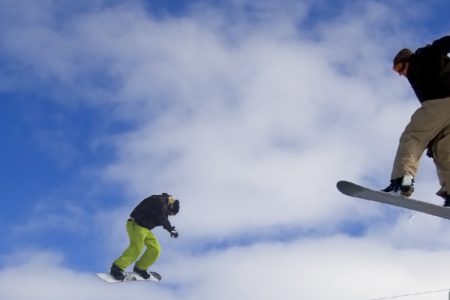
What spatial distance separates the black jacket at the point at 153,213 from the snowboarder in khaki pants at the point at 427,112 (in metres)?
6.65

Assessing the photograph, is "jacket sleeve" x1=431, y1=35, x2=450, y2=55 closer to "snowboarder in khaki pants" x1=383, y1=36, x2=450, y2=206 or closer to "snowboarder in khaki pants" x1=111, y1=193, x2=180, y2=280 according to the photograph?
"snowboarder in khaki pants" x1=383, y1=36, x2=450, y2=206

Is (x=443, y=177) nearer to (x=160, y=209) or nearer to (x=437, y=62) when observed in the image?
(x=437, y=62)

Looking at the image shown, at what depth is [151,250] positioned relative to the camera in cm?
1359

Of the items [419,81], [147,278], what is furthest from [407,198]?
[147,278]

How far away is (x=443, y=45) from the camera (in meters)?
7.05

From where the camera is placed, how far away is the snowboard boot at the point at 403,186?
6945 mm

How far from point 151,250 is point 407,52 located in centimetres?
781

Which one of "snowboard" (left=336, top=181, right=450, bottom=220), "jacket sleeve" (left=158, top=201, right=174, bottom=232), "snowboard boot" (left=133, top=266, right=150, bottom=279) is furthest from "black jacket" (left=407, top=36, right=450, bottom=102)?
"snowboard boot" (left=133, top=266, right=150, bottom=279)

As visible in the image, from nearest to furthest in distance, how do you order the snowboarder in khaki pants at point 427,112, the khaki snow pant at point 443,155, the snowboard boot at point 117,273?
1. the snowboarder in khaki pants at point 427,112
2. the khaki snow pant at point 443,155
3. the snowboard boot at point 117,273

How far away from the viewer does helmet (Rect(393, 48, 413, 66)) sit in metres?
7.36

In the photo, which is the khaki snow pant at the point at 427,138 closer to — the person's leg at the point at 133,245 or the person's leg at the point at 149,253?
the person's leg at the point at 133,245

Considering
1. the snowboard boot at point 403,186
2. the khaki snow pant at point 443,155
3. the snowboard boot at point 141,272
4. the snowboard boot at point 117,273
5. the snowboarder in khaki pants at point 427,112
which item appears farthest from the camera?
the snowboard boot at point 141,272

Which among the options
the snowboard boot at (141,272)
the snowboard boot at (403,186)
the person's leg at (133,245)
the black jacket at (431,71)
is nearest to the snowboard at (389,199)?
the snowboard boot at (403,186)

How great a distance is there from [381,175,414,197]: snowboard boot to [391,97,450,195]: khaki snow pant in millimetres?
66
